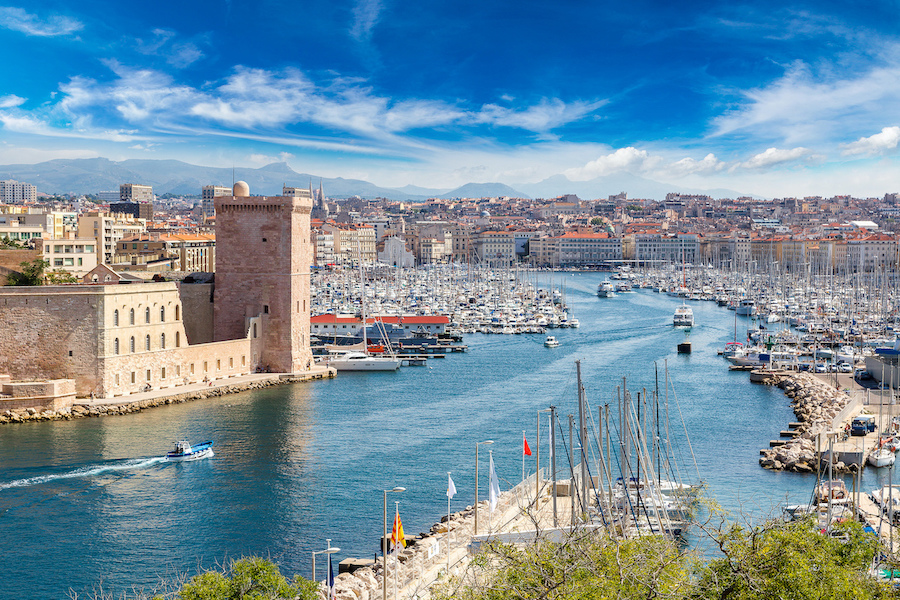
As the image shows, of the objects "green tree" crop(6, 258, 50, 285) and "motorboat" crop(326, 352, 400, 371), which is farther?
"motorboat" crop(326, 352, 400, 371)

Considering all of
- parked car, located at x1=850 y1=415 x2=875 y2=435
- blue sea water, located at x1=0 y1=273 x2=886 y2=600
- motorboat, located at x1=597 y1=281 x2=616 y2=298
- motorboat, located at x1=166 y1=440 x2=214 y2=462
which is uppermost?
motorboat, located at x1=597 y1=281 x2=616 y2=298

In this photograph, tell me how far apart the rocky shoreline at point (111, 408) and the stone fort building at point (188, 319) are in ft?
2.52

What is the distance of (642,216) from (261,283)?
127m

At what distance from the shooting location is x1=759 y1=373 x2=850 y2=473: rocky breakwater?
55.6 feet

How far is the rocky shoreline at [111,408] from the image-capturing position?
1989cm

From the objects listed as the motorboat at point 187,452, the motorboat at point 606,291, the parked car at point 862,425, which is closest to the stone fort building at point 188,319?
the motorboat at point 187,452

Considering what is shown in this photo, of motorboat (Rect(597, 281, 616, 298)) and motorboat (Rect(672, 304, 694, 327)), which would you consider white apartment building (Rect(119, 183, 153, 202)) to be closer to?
motorboat (Rect(597, 281, 616, 298))

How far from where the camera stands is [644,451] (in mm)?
14039

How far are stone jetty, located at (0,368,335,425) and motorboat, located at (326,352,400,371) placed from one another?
274cm

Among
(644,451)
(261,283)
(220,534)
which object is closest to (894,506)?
(644,451)

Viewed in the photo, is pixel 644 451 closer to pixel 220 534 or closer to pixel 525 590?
pixel 220 534

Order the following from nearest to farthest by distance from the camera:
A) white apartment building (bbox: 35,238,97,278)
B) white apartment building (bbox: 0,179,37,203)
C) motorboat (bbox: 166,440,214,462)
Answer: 1. motorboat (bbox: 166,440,214,462)
2. white apartment building (bbox: 35,238,97,278)
3. white apartment building (bbox: 0,179,37,203)

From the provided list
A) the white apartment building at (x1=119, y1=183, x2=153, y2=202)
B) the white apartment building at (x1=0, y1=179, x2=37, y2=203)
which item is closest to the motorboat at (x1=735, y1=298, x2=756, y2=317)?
the white apartment building at (x1=119, y1=183, x2=153, y2=202)

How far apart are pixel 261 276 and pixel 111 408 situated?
20.7 ft
